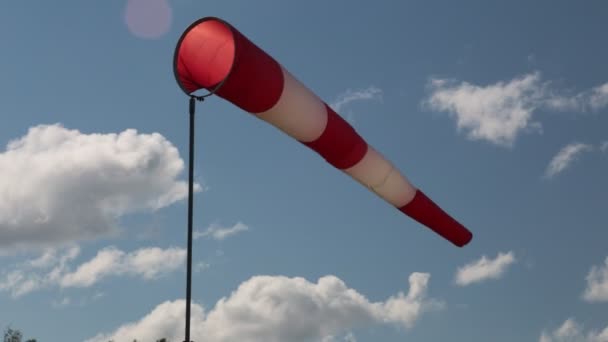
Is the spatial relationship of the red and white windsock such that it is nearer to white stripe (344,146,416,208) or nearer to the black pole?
white stripe (344,146,416,208)

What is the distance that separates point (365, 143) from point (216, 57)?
10.1ft

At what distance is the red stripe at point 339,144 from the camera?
1124cm

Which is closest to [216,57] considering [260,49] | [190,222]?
[260,49]

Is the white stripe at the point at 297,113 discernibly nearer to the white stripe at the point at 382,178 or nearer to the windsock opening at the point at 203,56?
the windsock opening at the point at 203,56

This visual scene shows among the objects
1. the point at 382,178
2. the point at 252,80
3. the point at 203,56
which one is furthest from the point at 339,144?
the point at 203,56

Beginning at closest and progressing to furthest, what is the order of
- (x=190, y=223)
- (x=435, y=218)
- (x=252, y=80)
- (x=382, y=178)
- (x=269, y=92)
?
(x=190, y=223) → (x=252, y=80) → (x=269, y=92) → (x=382, y=178) → (x=435, y=218)

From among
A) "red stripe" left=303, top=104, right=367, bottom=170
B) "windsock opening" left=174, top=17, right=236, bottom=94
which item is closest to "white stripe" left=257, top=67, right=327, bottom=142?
"red stripe" left=303, top=104, right=367, bottom=170

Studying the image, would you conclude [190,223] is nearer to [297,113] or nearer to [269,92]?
[269,92]

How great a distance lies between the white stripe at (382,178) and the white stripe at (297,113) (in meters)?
1.22

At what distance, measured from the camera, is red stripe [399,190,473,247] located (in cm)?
1327

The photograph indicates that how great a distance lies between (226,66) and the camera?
10.0m

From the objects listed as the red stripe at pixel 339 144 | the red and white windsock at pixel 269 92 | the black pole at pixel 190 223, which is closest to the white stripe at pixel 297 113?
the red and white windsock at pixel 269 92

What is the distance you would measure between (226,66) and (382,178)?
379cm

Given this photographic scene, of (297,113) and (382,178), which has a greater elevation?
(297,113)
